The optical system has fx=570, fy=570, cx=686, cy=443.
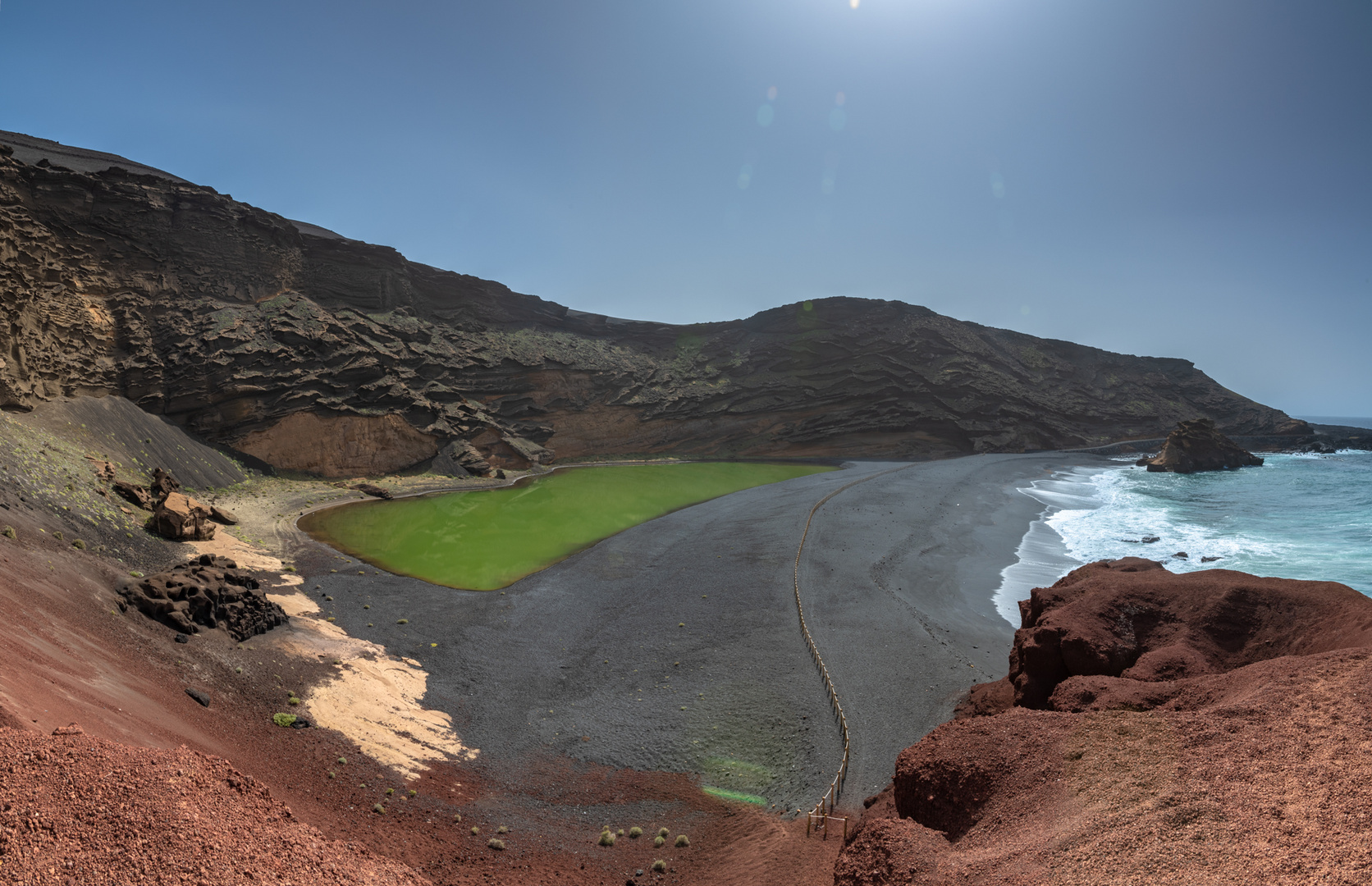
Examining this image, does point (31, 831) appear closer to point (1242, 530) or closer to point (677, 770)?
point (677, 770)

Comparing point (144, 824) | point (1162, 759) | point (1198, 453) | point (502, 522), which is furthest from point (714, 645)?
point (1198, 453)

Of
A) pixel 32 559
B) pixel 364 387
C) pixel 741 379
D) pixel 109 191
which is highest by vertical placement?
pixel 109 191

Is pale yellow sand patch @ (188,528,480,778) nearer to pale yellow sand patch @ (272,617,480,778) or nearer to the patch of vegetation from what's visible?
pale yellow sand patch @ (272,617,480,778)

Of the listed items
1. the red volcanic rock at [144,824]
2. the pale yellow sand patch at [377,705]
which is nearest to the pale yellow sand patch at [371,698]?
the pale yellow sand patch at [377,705]

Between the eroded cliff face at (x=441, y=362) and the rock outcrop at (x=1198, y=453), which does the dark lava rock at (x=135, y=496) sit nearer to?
the eroded cliff face at (x=441, y=362)

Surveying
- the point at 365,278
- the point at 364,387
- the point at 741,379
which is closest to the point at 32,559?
the point at 364,387

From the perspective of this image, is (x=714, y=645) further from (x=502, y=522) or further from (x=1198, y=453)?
(x=1198, y=453)
